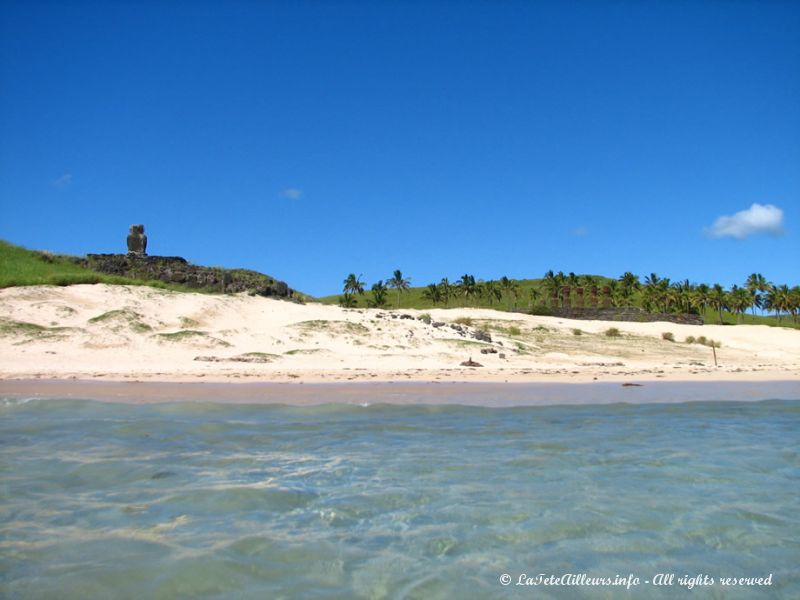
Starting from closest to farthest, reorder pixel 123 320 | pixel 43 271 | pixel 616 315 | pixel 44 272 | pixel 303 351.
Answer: pixel 303 351 < pixel 123 320 < pixel 44 272 < pixel 43 271 < pixel 616 315

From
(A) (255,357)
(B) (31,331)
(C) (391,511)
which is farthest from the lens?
(B) (31,331)

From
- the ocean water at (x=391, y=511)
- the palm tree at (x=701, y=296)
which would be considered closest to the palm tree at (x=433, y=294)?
the palm tree at (x=701, y=296)

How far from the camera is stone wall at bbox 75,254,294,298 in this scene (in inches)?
1548

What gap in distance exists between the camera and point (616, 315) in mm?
60562

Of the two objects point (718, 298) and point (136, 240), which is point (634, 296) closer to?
point (718, 298)

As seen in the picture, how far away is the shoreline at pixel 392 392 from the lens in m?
15.1

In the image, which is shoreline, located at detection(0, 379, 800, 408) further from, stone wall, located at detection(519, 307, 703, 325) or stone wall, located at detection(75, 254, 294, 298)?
stone wall, located at detection(519, 307, 703, 325)

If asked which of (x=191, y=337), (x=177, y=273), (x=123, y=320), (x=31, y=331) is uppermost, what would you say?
(x=177, y=273)

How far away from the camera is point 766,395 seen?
58.7 feet

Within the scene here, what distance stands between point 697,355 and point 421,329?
713 inches

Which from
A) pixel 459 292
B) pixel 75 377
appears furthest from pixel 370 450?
pixel 459 292

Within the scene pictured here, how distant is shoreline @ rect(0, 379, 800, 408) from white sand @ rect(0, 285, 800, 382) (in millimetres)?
1494

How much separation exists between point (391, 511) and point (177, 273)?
37278mm

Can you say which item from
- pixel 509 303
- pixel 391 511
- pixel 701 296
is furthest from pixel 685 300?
pixel 391 511
